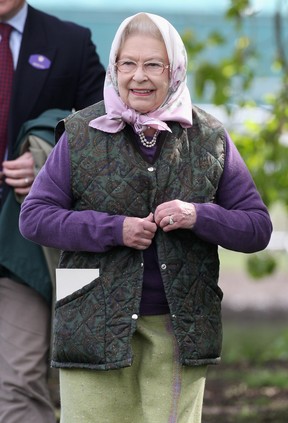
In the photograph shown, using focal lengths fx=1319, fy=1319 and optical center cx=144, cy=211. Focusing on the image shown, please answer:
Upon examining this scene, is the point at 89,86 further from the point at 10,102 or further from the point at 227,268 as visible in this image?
the point at 227,268

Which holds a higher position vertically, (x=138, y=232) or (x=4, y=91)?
(x=4, y=91)

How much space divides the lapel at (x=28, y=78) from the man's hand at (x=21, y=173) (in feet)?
0.41

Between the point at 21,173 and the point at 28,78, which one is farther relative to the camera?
the point at 28,78

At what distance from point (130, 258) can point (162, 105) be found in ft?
1.73

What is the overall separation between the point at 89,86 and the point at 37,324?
99 cm

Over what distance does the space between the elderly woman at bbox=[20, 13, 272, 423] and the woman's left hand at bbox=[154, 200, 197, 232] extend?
1cm

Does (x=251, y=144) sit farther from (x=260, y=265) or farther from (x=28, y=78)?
(x=28, y=78)

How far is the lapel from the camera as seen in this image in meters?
5.24

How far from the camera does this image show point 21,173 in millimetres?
5129

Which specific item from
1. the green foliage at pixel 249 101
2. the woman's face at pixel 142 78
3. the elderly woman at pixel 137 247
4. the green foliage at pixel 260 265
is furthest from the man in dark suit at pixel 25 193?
the green foliage at pixel 260 265

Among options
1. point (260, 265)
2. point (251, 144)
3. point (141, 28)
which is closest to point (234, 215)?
point (141, 28)

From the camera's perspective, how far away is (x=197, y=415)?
14.8ft

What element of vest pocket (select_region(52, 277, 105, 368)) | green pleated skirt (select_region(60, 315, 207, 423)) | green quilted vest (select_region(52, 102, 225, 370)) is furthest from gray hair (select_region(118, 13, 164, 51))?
green pleated skirt (select_region(60, 315, 207, 423))

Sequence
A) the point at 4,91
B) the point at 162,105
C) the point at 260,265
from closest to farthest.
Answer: the point at 162,105, the point at 4,91, the point at 260,265
